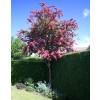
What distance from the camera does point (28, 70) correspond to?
31.5ft

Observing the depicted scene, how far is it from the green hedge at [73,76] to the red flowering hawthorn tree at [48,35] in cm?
33

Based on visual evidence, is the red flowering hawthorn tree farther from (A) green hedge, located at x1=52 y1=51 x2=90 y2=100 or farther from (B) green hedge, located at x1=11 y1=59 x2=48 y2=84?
(B) green hedge, located at x1=11 y1=59 x2=48 y2=84

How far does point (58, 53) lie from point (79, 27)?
3.37 ft

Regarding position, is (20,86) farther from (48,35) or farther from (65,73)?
(48,35)

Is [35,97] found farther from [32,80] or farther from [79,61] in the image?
[79,61]

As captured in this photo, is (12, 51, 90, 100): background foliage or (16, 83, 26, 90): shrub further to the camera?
(16, 83, 26, 90): shrub

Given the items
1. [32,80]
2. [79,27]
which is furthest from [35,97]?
[79,27]

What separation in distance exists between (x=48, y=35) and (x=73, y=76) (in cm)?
138

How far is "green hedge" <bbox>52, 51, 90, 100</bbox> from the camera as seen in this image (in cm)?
766

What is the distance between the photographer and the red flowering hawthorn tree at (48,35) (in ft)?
28.7

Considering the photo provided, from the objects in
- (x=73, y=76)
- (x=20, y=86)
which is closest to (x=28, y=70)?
(x=20, y=86)

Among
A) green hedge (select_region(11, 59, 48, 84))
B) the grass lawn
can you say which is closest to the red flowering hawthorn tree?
green hedge (select_region(11, 59, 48, 84))

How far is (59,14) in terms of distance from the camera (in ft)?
28.0

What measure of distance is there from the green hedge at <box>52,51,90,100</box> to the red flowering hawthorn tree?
33 centimetres
